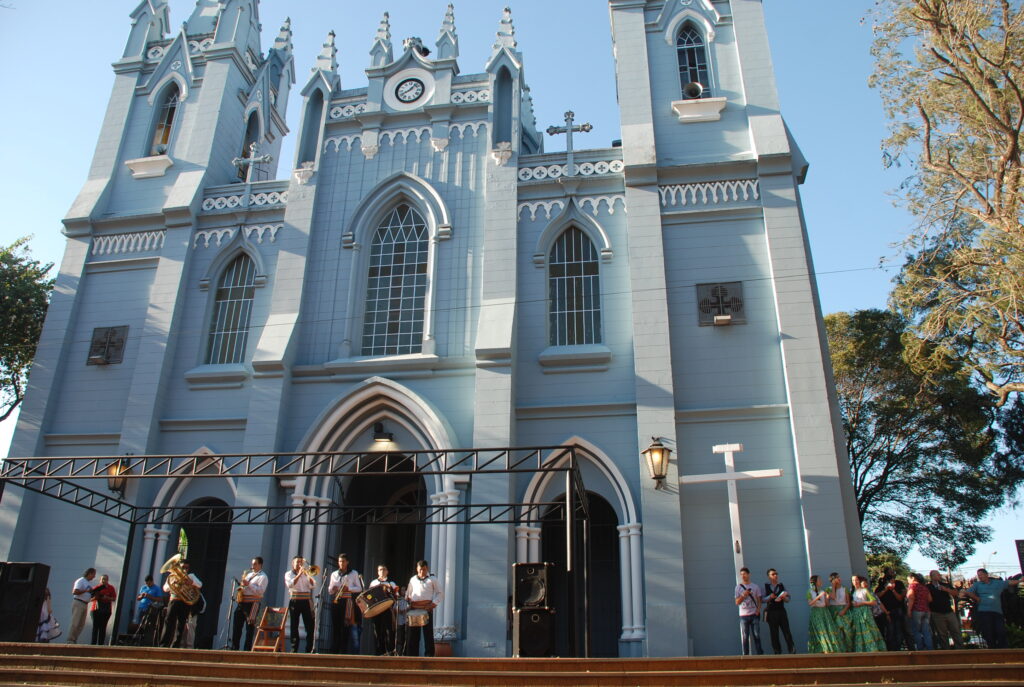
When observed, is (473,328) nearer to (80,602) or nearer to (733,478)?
(733,478)

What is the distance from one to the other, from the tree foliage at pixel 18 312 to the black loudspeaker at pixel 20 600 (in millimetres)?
14422

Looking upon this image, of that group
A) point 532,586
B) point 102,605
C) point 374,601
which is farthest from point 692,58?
point 102,605

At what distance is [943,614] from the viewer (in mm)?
12773

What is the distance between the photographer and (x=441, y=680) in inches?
356

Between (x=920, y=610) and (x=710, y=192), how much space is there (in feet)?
28.8

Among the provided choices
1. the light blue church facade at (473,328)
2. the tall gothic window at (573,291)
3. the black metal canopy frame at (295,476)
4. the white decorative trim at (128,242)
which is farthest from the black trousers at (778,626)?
the white decorative trim at (128,242)

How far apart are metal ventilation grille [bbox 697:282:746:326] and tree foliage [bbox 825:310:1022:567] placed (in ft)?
39.8

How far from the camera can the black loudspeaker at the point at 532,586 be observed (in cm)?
1108

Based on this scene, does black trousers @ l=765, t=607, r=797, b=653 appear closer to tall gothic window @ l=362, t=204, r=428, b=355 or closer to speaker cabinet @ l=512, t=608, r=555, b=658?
speaker cabinet @ l=512, t=608, r=555, b=658

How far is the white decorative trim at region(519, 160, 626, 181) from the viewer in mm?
17795

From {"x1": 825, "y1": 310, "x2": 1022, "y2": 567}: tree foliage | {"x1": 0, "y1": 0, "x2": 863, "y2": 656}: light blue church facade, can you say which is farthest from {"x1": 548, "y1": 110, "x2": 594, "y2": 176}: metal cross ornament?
{"x1": 825, "y1": 310, "x2": 1022, "y2": 567}: tree foliage

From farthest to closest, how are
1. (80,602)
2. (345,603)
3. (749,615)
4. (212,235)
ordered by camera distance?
(212,235), (80,602), (345,603), (749,615)

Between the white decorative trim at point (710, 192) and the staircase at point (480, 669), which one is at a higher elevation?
the white decorative trim at point (710, 192)

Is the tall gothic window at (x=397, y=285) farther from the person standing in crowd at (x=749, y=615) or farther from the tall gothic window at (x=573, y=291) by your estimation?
the person standing in crowd at (x=749, y=615)
